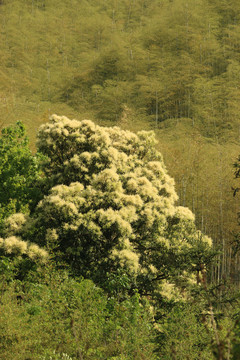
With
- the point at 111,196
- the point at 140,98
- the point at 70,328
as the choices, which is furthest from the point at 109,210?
the point at 140,98

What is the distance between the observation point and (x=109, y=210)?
12.4 metres

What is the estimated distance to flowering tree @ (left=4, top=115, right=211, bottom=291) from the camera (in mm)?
12438

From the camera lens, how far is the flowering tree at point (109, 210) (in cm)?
1244

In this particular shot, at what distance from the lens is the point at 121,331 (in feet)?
25.5

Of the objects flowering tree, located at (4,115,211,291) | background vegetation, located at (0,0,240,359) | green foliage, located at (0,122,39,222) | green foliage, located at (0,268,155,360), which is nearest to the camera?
green foliage, located at (0,268,155,360)

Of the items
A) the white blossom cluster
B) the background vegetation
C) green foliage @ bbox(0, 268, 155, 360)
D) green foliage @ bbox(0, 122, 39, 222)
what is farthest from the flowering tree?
green foliage @ bbox(0, 268, 155, 360)

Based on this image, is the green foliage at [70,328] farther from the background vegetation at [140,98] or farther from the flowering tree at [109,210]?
the flowering tree at [109,210]

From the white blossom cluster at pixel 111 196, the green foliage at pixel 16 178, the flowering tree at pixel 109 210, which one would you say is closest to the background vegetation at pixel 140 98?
the green foliage at pixel 16 178

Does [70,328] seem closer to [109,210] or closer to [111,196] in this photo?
[109,210]

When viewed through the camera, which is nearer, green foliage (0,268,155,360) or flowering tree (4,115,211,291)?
green foliage (0,268,155,360)

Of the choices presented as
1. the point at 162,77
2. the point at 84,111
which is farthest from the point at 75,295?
the point at 162,77

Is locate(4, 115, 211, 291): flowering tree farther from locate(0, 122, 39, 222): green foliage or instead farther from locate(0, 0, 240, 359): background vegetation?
locate(0, 0, 240, 359): background vegetation

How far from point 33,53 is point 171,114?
56650 mm

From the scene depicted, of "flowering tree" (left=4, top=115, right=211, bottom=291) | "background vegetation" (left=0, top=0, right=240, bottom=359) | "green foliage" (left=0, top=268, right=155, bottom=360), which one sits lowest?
"green foliage" (left=0, top=268, right=155, bottom=360)
